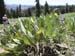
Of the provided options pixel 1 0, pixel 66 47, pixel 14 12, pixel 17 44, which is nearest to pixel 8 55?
pixel 17 44

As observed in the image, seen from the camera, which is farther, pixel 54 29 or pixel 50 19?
pixel 50 19

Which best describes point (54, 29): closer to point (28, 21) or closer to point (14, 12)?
point (28, 21)

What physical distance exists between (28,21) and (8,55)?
0.69m

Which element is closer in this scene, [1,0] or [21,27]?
[21,27]

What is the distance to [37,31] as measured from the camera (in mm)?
4824

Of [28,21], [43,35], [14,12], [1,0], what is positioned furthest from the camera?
[14,12]

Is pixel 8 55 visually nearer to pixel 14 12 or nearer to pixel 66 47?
pixel 66 47

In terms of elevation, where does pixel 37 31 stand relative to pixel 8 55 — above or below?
above

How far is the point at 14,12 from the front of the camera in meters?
66.1

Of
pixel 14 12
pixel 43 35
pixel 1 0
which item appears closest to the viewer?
pixel 43 35

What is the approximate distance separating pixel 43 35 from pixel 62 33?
43cm

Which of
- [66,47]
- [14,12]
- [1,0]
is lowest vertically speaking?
[14,12]

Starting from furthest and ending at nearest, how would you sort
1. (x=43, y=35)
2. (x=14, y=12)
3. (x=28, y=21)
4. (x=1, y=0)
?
(x=14, y=12), (x=1, y=0), (x=28, y=21), (x=43, y=35)

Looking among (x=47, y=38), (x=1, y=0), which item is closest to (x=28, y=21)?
(x=47, y=38)
